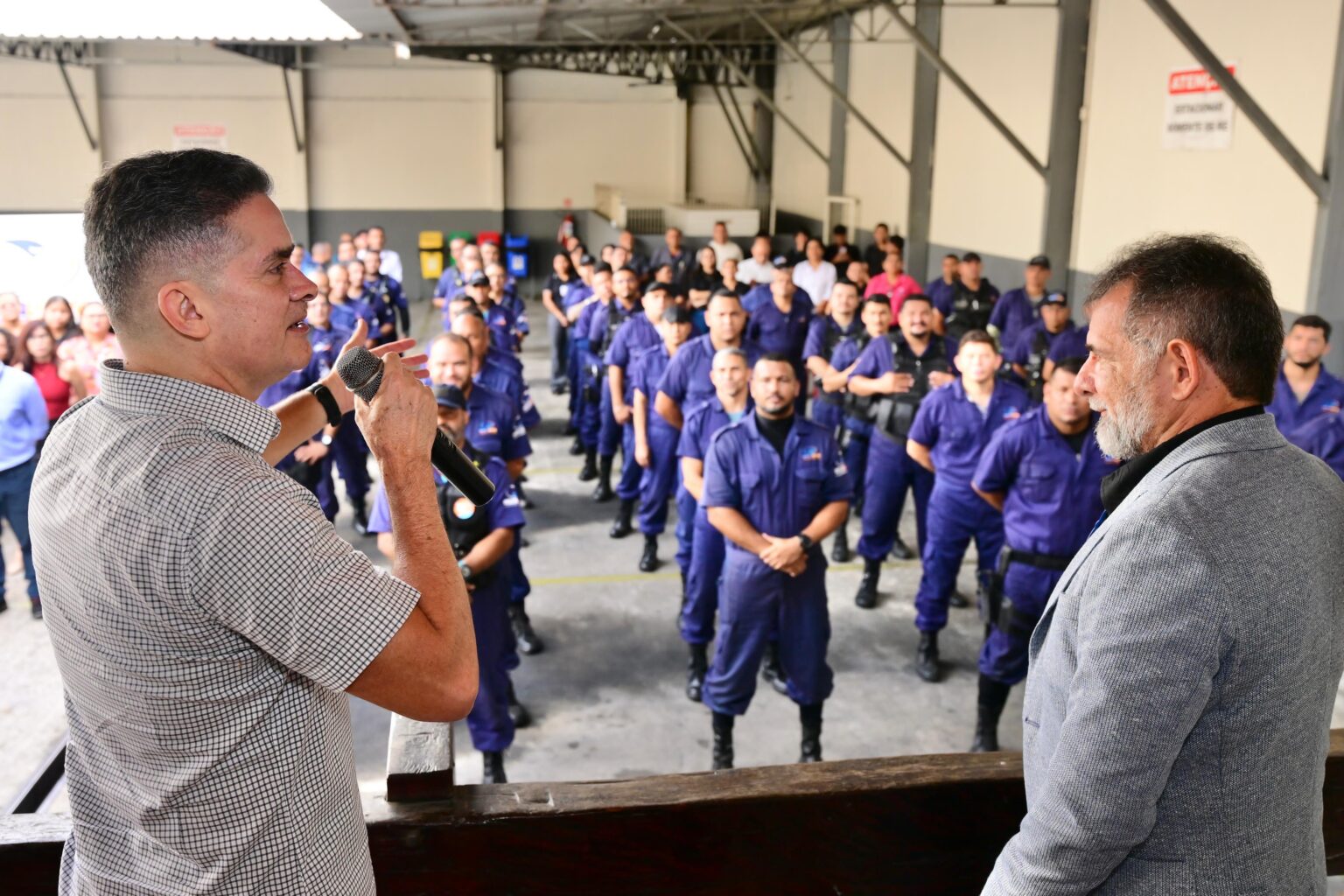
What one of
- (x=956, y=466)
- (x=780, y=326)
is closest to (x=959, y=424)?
(x=956, y=466)

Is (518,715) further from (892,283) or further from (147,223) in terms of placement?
(892,283)

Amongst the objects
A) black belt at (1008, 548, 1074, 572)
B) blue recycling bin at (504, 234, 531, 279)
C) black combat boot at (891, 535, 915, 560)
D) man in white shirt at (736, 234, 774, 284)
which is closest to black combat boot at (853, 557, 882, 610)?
black combat boot at (891, 535, 915, 560)

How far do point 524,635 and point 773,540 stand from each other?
2.14 metres

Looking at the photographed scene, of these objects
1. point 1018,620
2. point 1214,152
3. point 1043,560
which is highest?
point 1214,152

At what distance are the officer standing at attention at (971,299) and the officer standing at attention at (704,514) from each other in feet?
18.7

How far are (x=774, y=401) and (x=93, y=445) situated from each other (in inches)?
142

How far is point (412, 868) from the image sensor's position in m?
1.93

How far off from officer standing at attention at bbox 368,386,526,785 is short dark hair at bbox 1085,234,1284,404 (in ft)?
10.5

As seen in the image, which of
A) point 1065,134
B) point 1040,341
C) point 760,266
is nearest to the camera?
point 1040,341

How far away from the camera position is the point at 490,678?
4.46 m

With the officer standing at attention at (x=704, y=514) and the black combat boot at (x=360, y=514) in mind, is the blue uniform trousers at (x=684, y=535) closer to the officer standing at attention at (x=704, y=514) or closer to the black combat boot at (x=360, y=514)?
the officer standing at attention at (x=704, y=514)

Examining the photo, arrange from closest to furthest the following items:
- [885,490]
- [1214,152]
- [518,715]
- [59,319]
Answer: [518,715] → [885,490] → [59,319] → [1214,152]

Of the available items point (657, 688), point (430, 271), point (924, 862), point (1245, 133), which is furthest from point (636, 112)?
point (924, 862)

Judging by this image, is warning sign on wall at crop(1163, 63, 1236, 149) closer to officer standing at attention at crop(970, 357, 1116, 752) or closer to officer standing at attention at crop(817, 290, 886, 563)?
officer standing at attention at crop(817, 290, 886, 563)
